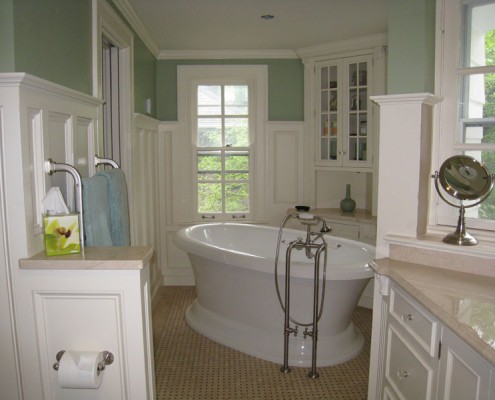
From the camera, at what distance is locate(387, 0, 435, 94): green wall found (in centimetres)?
216

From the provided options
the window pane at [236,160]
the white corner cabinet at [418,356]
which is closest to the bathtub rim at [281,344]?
the white corner cabinet at [418,356]

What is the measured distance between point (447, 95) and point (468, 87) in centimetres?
10

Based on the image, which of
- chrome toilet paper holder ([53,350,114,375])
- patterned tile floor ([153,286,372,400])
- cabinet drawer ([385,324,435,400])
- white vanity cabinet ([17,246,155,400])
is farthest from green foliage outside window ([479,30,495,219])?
chrome toilet paper holder ([53,350,114,375])

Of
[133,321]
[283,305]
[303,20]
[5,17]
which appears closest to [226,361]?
[283,305]

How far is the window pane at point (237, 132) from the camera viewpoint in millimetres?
4875

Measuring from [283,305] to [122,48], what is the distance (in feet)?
7.07

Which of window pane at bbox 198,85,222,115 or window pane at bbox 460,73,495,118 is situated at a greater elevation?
window pane at bbox 198,85,222,115

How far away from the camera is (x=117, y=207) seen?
8.09ft

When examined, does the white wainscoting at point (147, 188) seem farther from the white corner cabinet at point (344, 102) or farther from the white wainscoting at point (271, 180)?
the white corner cabinet at point (344, 102)

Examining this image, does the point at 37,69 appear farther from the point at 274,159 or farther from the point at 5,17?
the point at 274,159

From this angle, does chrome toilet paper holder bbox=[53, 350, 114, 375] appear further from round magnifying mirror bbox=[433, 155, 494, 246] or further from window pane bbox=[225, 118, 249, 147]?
window pane bbox=[225, 118, 249, 147]

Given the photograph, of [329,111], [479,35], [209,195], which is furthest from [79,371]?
[329,111]

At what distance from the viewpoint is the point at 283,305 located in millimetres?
3160

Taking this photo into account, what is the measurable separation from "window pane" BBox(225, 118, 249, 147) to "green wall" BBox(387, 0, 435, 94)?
2732mm
